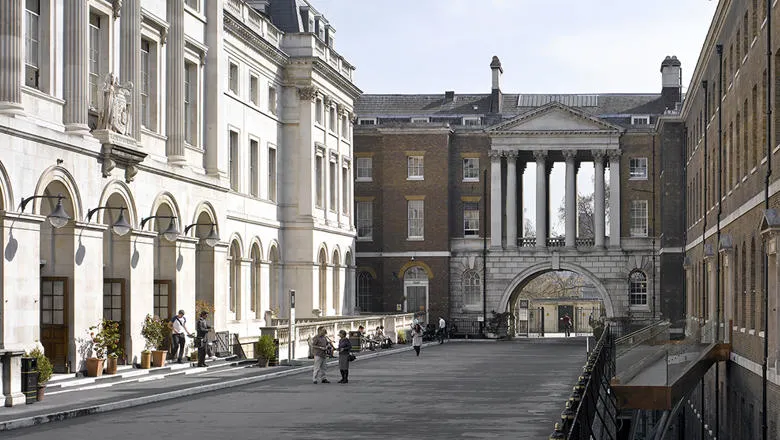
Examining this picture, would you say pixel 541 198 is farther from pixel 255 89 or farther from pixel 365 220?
pixel 255 89

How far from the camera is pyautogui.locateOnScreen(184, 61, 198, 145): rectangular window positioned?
44.0 metres

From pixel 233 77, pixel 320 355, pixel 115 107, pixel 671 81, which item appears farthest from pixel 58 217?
pixel 671 81

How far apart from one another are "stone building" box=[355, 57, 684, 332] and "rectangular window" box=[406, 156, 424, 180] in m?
0.08

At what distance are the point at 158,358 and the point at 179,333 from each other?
153cm

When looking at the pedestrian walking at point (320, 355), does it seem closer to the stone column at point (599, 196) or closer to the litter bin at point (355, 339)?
the litter bin at point (355, 339)

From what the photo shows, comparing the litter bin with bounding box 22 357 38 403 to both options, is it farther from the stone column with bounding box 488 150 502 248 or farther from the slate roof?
the slate roof

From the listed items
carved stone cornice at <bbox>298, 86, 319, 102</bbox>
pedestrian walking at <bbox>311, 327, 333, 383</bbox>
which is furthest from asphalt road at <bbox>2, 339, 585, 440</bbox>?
carved stone cornice at <bbox>298, 86, 319, 102</bbox>

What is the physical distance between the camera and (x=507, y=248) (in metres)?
81.9

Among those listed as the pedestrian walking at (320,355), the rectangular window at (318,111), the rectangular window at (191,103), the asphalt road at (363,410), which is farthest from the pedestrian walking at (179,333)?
the rectangular window at (318,111)

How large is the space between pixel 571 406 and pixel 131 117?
23355 millimetres

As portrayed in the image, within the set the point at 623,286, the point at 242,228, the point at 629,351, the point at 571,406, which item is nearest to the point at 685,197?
the point at 623,286

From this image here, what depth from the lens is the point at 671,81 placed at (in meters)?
85.3

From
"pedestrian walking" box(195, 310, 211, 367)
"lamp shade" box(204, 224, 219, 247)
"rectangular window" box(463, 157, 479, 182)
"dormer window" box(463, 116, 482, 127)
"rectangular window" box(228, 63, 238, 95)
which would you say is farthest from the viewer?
"dormer window" box(463, 116, 482, 127)

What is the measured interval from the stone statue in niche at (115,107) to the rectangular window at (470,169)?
4699 cm
